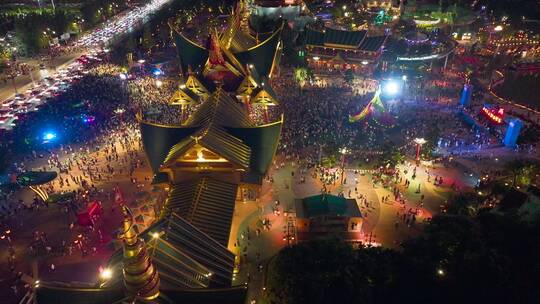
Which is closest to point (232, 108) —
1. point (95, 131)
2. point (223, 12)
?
point (95, 131)

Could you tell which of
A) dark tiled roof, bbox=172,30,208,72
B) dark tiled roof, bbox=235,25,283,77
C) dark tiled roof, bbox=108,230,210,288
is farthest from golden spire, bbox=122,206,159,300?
dark tiled roof, bbox=172,30,208,72

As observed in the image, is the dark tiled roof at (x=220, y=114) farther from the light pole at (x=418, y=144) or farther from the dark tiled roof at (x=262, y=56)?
the light pole at (x=418, y=144)

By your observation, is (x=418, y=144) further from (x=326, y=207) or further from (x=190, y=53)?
(x=190, y=53)

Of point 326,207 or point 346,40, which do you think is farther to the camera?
point 346,40

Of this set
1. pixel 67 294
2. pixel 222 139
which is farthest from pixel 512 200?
pixel 67 294

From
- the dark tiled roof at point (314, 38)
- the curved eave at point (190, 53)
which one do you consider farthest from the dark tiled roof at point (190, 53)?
the dark tiled roof at point (314, 38)

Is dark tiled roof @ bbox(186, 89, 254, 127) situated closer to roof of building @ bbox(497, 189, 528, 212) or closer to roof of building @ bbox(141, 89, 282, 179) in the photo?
roof of building @ bbox(141, 89, 282, 179)

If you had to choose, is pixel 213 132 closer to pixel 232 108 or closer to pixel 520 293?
pixel 232 108
